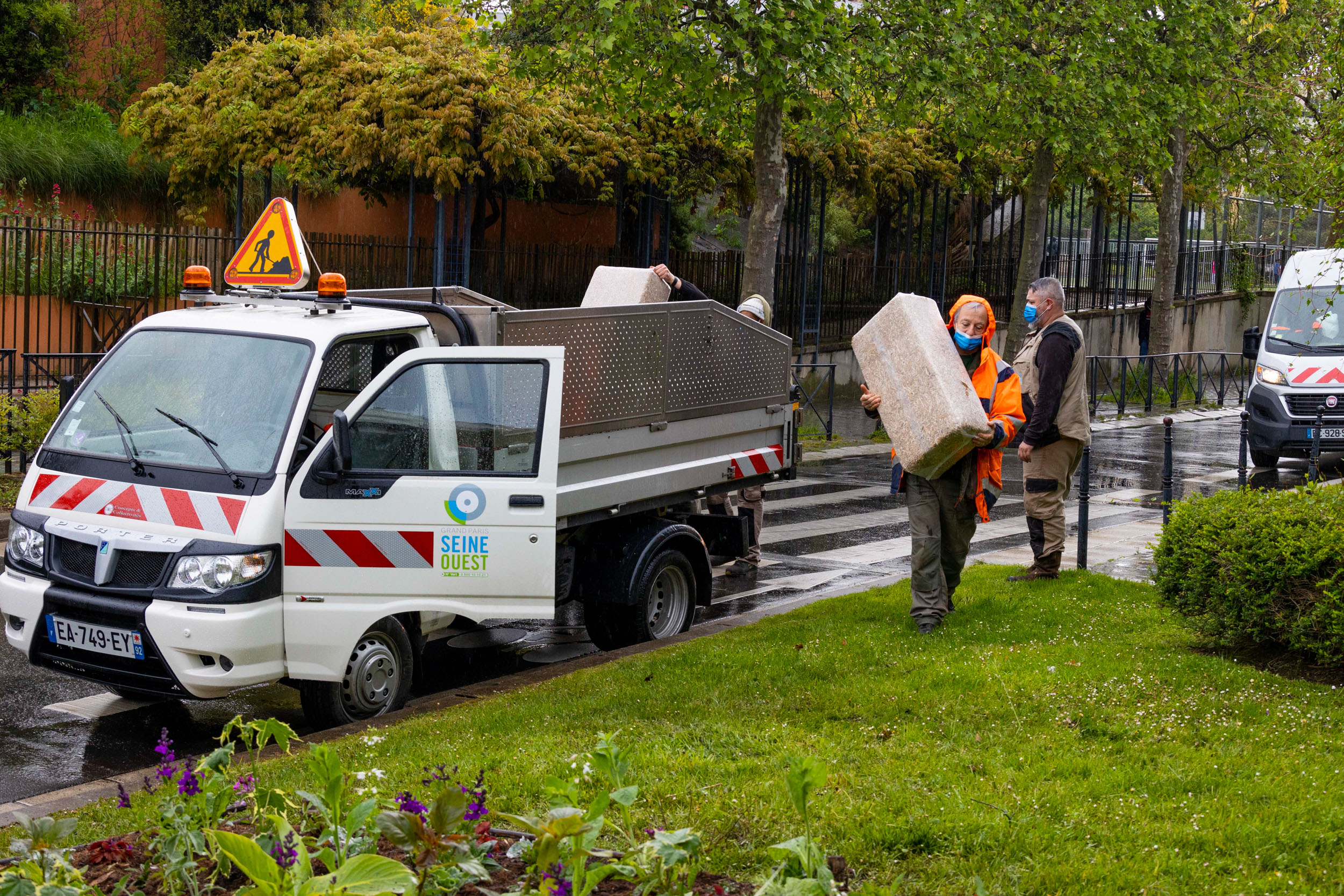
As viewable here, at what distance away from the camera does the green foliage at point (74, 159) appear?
66.7ft

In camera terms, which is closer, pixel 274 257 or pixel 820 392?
pixel 274 257

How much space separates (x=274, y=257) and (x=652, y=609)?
2.95 meters

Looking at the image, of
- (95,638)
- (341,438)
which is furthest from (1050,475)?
(95,638)

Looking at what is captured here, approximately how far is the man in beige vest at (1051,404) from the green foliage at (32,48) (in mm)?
21160

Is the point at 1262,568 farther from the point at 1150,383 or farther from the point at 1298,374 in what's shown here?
the point at 1150,383

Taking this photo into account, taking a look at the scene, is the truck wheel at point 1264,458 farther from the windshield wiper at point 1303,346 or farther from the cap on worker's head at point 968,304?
the cap on worker's head at point 968,304

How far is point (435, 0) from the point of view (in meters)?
16.1

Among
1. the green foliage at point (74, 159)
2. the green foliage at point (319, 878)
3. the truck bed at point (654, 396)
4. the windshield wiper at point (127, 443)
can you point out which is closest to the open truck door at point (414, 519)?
the truck bed at point (654, 396)

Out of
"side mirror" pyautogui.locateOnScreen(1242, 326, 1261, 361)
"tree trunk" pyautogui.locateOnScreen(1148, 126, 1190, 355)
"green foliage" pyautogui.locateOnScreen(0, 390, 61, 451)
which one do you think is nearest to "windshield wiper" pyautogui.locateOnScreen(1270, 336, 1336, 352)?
"side mirror" pyautogui.locateOnScreen(1242, 326, 1261, 361)

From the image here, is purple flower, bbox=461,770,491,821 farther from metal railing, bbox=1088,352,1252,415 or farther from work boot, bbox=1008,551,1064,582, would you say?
metal railing, bbox=1088,352,1252,415

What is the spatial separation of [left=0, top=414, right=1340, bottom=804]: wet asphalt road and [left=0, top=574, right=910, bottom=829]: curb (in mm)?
250

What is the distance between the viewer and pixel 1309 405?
16266 mm

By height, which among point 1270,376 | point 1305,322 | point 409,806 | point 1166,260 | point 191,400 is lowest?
point 409,806

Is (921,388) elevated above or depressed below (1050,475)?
above
